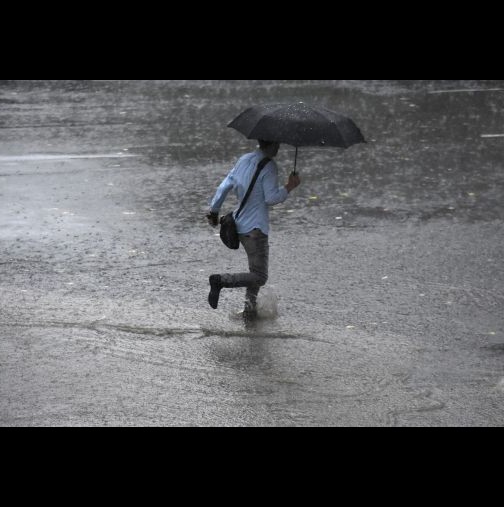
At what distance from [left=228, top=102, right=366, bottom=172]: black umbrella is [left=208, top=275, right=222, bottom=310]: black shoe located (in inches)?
44.6

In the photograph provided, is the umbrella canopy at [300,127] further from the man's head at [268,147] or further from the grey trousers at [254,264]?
the grey trousers at [254,264]

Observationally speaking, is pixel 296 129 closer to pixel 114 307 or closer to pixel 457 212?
pixel 114 307

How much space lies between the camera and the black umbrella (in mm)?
7988

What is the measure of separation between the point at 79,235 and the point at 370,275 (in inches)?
117

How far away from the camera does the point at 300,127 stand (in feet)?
26.3

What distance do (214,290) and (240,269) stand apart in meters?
1.20

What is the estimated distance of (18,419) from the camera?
680cm

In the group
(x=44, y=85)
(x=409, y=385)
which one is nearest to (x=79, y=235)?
(x=409, y=385)

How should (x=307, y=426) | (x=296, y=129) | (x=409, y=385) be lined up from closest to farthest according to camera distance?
(x=307, y=426), (x=409, y=385), (x=296, y=129)

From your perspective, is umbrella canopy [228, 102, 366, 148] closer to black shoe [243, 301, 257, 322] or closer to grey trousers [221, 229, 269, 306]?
grey trousers [221, 229, 269, 306]

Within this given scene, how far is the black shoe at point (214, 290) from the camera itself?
27.5ft

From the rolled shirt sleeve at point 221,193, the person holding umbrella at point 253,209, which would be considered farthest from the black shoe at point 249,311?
the rolled shirt sleeve at point 221,193

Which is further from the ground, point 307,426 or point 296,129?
point 296,129

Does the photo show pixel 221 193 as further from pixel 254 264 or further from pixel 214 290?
pixel 214 290
